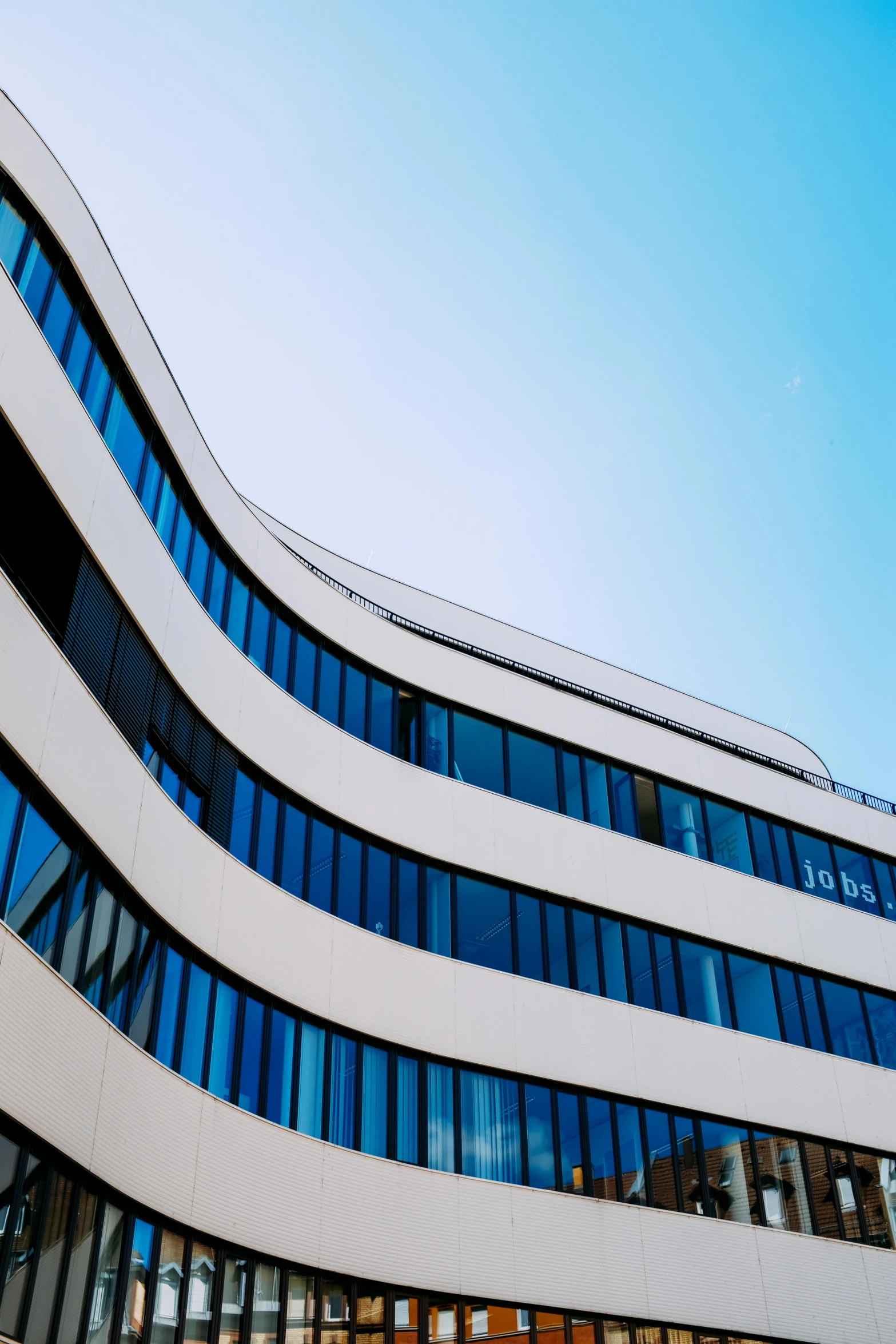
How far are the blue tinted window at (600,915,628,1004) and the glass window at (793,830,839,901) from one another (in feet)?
17.0

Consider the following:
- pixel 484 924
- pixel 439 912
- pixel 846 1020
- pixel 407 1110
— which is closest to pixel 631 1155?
pixel 407 1110

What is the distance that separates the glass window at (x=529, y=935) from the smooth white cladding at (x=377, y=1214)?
344 centimetres

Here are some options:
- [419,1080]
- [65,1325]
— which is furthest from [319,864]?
[65,1325]

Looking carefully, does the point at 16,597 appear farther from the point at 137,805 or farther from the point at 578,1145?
the point at 578,1145

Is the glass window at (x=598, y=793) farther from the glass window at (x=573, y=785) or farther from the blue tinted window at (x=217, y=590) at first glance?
the blue tinted window at (x=217, y=590)

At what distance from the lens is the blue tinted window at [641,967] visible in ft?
68.8

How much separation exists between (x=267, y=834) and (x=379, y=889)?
216 centimetres

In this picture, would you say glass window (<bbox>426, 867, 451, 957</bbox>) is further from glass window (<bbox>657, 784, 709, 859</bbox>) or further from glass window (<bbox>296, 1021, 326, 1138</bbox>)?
glass window (<bbox>657, 784, 709, 859</bbox>)

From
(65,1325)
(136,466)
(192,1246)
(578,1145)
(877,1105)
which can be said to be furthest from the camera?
(877,1105)

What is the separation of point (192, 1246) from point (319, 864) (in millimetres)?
5952

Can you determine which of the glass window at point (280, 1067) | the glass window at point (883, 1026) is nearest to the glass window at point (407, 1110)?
the glass window at point (280, 1067)

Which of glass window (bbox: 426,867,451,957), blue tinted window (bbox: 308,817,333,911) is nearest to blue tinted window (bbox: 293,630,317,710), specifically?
blue tinted window (bbox: 308,817,333,911)

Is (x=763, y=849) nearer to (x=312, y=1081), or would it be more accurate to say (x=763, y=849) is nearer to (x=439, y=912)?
(x=439, y=912)

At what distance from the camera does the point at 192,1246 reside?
1474cm
